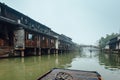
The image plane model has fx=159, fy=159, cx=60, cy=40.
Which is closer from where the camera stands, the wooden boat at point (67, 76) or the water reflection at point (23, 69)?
the wooden boat at point (67, 76)

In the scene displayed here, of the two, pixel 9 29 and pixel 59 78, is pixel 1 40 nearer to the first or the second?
pixel 9 29

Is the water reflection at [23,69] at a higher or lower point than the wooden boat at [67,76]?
lower

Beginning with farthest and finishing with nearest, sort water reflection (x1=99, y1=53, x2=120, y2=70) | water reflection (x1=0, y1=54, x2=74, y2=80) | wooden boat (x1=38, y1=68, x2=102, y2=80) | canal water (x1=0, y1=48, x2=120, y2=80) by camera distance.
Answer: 1. water reflection (x1=99, y1=53, x2=120, y2=70)
2. canal water (x1=0, y1=48, x2=120, y2=80)
3. water reflection (x1=0, y1=54, x2=74, y2=80)
4. wooden boat (x1=38, y1=68, x2=102, y2=80)

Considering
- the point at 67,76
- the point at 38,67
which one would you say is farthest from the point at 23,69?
the point at 67,76

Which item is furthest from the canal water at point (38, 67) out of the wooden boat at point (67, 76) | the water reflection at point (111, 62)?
the wooden boat at point (67, 76)

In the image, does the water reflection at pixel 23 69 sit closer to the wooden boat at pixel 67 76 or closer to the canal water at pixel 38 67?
the canal water at pixel 38 67

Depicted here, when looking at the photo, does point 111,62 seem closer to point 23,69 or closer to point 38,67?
point 38,67

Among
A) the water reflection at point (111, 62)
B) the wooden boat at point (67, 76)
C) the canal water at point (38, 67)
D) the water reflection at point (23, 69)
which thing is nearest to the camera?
→ the wooden boat at point (67, 76)

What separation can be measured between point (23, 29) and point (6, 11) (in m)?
4.32

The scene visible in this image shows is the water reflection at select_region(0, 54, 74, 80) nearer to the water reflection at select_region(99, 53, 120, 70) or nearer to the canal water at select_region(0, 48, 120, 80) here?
the canal water at select_region(0, 48, 120, 80)

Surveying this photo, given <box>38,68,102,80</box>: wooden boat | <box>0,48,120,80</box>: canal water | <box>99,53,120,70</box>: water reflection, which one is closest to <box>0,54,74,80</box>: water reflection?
<box>0,48,120,80</box>: canal water

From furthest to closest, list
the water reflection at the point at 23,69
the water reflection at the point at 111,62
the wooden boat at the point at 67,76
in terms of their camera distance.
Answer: the water reflection at the point at 111,62, the water reflection at the point at 23,69, the wooden boat at the point at 67,76

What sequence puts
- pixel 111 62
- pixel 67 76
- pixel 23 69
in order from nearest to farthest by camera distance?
pixel 67 76, pixel 23 69, pixel 111 62

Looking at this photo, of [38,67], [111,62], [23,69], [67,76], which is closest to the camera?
[67,76]
